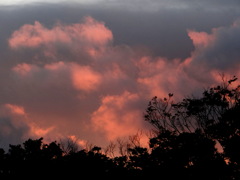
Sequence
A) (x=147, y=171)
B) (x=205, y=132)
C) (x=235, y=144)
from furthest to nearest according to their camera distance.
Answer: (x=147, y=171) → (x=205, y=132) → (x=235, y=144)

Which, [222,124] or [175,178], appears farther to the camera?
[175,178]

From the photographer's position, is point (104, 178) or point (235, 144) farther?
point (104, 178)

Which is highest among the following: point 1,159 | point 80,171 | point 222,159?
point 1,159

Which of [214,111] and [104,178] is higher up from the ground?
[214,111]

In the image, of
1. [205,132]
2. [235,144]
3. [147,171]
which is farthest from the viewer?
[147,171]

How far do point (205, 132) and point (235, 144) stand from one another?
331 cm

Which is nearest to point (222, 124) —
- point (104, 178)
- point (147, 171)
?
point (147, 171)

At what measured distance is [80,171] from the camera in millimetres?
36781

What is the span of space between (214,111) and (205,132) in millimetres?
2262

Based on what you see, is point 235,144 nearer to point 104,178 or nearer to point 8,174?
point 104,178

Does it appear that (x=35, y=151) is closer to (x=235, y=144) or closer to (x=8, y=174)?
(x=8, y=174)

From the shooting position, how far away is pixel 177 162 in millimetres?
38750

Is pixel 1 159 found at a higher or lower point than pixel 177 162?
higher

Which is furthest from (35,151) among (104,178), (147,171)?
→ (147,171)
